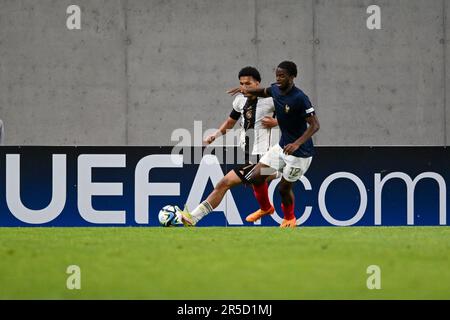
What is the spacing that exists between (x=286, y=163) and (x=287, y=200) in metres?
0.56

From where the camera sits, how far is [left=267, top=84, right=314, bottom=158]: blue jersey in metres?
13.4

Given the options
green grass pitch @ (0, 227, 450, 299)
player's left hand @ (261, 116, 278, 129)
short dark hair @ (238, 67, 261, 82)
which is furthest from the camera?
player's left hand @ (261, 116, 278, 129)

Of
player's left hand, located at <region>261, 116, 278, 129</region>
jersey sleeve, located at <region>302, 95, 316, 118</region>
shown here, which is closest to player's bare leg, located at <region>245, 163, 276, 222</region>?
player's left hand, located at <region>261, 116, 278, 129</region>

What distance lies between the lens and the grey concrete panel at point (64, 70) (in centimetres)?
1948

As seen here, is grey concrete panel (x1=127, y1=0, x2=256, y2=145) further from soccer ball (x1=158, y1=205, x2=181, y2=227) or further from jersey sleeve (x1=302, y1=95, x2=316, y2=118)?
jersey sleeve (x1=302, y1=95, x2=316, y2=118)

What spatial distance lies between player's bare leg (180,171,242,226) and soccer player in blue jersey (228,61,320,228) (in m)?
0.24

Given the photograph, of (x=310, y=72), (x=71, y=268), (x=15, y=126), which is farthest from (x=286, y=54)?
(x=71, y=268)

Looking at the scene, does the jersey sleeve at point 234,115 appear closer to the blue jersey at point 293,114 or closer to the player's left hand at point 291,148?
the blue jersey at point 293,114

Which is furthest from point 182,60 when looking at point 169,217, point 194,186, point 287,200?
point 287,200

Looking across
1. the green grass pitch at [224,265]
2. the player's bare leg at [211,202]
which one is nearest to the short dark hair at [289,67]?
the player's bare leg at [211,202]

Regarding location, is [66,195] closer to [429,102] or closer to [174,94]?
[174,94]

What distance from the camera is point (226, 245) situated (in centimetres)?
1068

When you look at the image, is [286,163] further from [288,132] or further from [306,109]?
[306,109]

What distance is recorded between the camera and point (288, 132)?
1377 centimetres
